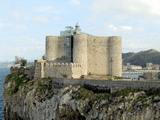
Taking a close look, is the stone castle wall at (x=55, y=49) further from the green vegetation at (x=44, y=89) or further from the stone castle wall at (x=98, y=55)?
the green vegetation at (x=44, y=89)

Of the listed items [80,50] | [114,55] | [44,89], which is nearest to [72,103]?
[44,89]

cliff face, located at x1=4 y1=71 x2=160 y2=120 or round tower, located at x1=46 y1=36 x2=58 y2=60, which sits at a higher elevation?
round tower, located at x1=46 y1=36 x2=58 y2=60

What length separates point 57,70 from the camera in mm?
64125

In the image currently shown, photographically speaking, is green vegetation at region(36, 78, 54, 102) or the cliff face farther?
green vegetation at region(36, 78, 54, 102)

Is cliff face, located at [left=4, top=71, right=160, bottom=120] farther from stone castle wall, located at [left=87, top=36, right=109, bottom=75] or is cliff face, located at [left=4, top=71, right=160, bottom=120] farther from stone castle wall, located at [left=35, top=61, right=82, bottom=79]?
stone castle wall, located at [left=87, top=36, right=109, bottom=75]

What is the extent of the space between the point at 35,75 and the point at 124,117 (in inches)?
1073

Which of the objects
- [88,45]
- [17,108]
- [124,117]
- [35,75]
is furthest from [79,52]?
[124,117]

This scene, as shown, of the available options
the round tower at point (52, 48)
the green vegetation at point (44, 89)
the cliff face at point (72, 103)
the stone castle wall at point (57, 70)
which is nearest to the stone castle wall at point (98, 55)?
the stone castle wall at point (57, 70)

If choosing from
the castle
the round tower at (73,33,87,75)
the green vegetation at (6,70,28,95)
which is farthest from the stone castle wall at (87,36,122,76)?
the green vegetation at (6,70,28,95)

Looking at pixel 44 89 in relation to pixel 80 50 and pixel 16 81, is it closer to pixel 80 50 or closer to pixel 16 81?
pixel 80 50

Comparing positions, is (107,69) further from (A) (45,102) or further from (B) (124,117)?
(B) (124,117)

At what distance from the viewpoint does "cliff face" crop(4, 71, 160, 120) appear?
42.4m

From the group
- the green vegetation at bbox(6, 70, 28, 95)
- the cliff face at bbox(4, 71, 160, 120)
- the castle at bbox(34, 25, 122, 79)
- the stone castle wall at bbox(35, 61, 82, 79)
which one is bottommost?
the cliff face at bbox(4, 71, 160, 120)

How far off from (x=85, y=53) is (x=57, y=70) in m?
5.44
